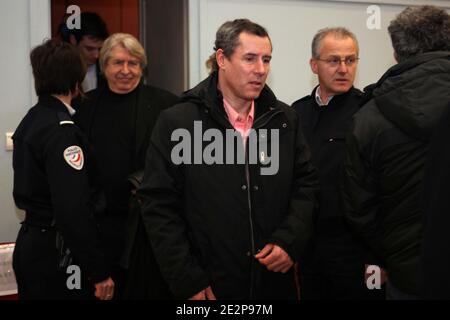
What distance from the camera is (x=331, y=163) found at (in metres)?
2.41

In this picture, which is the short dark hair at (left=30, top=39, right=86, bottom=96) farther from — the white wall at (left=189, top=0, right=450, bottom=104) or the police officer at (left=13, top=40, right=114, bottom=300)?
the white wall at (left=189, top=0, right=450, bottom=104)

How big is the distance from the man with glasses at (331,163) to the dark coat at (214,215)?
49 cm

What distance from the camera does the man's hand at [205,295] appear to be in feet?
5.92

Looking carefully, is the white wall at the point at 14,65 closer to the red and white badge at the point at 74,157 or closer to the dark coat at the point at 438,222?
the red and white badge at the point at 74,157

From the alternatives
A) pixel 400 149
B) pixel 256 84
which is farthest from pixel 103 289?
pixel 400 149

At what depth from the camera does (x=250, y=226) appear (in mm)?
1856

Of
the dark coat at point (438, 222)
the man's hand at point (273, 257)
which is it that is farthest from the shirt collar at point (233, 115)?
the dark coat at point (438, 222)

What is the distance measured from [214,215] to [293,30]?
183 cm

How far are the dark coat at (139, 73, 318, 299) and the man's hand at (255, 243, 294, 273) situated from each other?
0.07 ft

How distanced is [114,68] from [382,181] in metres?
1.52

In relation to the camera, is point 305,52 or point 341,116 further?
point 305,52

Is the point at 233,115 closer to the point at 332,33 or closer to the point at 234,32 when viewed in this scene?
the point at 234,32

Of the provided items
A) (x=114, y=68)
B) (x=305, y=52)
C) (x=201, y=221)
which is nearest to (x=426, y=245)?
(x=201, y=221)
